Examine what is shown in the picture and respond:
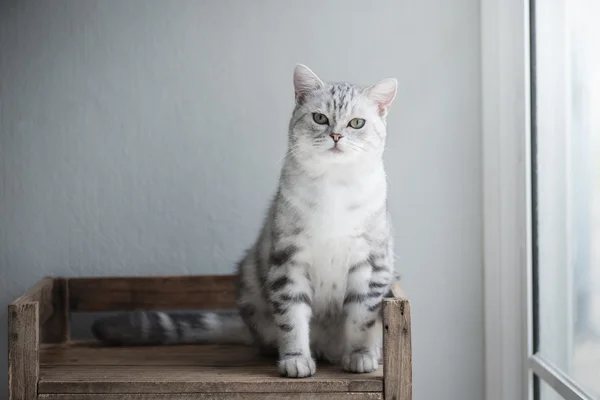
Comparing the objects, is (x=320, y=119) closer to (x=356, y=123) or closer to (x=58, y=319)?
(x=356, y=123)

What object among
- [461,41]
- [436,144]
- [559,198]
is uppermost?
[461,41]

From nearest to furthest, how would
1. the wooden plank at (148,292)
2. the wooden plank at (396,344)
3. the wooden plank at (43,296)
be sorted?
1. the wooden plank at (396,344)
2. the wooden plank at (43,296)
3. the wooden plank at (148,292)

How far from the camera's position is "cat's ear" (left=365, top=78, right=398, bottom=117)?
157cm

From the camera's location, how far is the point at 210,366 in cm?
159

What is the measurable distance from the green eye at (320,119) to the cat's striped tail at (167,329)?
579 mm

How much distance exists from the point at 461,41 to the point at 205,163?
0.80 m

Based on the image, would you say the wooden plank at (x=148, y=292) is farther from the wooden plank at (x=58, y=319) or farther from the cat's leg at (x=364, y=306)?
the cat's leg at (x=364, y=306)

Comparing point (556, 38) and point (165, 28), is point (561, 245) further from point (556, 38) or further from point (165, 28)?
point (165, 28)

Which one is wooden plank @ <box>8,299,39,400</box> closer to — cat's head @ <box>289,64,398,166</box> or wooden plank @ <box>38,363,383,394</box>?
wooden plank @ <box>38,363,383,394</box>

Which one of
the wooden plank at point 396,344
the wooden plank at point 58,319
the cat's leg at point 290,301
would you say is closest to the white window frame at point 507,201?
the wooden plank at point 396,344

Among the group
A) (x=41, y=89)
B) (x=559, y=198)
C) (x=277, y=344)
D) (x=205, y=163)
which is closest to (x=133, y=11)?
(x=41, y=89)

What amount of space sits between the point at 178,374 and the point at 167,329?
343 mm

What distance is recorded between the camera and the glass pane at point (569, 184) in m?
1.44

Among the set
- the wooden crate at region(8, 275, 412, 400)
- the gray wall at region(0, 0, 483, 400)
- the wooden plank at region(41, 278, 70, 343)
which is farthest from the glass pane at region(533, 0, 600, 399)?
the wooden plank at region(41, 278, 70, 343)
